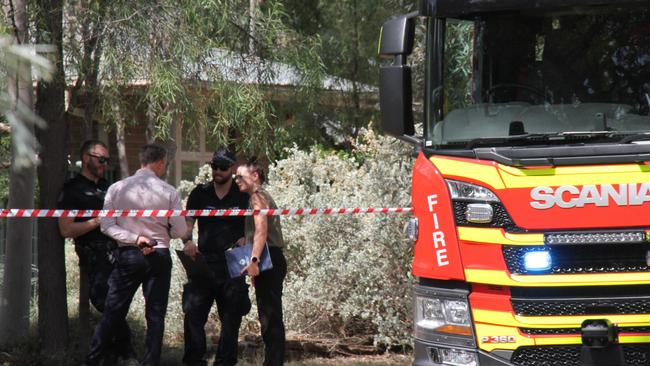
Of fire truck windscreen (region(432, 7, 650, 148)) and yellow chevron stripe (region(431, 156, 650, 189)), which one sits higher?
fire truck windscreen (region(432, 7, 650, 148))

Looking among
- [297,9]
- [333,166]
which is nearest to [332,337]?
[333,166]

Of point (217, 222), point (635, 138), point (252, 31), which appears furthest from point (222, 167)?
point (635, 138)

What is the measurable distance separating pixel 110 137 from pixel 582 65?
48.3 ft

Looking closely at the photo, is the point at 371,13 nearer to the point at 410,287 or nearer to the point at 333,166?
the point at 333,166

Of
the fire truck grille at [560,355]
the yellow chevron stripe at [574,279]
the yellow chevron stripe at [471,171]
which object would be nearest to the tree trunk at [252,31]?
the yellow chevron stripe at [471,171]

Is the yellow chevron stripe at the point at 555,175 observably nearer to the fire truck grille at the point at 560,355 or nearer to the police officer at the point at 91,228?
the fire truck grille at the point at 560,355

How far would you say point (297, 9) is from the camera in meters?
25.0

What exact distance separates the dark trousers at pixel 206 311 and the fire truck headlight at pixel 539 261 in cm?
349

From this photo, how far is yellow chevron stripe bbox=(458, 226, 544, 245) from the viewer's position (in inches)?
220

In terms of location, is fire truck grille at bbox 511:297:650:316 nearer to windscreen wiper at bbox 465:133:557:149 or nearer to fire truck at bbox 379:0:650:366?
fire truck at bbox 379:0:650:366

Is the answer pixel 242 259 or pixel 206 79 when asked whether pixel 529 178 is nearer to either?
pixel 242 259

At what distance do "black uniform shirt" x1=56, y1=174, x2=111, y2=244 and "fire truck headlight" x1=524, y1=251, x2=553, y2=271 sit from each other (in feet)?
14.3

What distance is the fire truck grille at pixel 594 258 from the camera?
5547mm

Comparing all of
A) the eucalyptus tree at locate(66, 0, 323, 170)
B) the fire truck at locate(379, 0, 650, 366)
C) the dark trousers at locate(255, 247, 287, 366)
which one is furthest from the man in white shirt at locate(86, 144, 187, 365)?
the fire truck at locate(379, 0, 650, 366)
